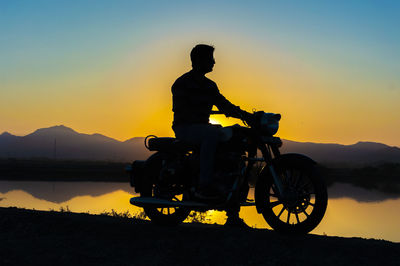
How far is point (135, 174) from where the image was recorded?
7160 millimetres

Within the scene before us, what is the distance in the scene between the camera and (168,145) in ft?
21.9

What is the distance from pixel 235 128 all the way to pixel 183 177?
3.76 ft

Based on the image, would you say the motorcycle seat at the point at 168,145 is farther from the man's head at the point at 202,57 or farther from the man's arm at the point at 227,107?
the man's head at the point at 202,57

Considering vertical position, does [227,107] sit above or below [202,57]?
below

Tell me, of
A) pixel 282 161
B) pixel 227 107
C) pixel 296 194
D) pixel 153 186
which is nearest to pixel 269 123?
pixel 282 161

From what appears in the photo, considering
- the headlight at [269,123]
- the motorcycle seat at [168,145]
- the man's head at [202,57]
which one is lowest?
the motorcycle seat at [168,145]

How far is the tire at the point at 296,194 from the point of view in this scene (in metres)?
5.40

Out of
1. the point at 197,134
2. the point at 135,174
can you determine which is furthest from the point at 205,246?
the point at 135,174

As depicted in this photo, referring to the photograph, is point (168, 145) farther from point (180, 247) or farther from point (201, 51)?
point (180, 247)

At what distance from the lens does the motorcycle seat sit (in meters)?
6.43

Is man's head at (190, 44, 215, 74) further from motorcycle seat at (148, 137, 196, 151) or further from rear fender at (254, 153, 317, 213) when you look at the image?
rear fender at (254, 153, 317, 213)

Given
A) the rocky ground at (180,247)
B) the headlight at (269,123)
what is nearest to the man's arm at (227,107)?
the headlight at (269,123)

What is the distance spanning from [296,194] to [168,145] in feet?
7.05

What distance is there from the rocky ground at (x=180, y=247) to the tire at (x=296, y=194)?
0.20m
